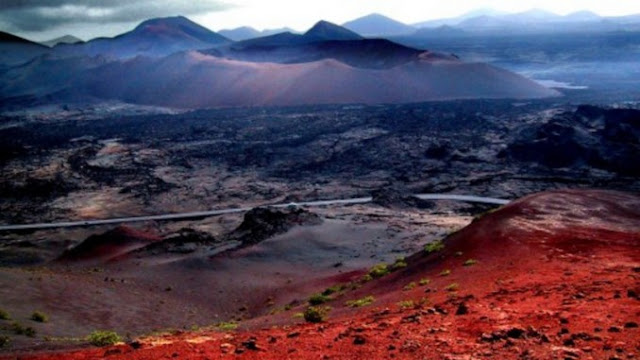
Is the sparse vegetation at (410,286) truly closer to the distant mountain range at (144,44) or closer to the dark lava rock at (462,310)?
the dark lava rock at (462,310)

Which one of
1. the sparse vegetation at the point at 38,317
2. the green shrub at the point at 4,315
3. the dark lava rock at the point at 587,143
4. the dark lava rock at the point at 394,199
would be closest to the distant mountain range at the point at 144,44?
the dark lava rock at the point at 587,143

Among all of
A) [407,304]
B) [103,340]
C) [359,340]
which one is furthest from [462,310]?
[103,340]

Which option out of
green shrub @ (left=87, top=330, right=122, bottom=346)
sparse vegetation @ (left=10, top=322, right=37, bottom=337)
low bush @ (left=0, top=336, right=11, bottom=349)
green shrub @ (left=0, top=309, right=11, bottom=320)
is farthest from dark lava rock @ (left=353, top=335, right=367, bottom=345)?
green shrub @ (left=0, top=309, right=11, bottom=320)

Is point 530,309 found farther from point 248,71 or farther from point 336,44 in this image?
point 336,44

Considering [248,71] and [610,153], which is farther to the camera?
[248,71]

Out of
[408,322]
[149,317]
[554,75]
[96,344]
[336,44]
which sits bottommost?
[149,317]

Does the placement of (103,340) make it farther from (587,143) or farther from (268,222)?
(587,143)

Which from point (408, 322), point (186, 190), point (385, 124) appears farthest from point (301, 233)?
point (385, 124)
